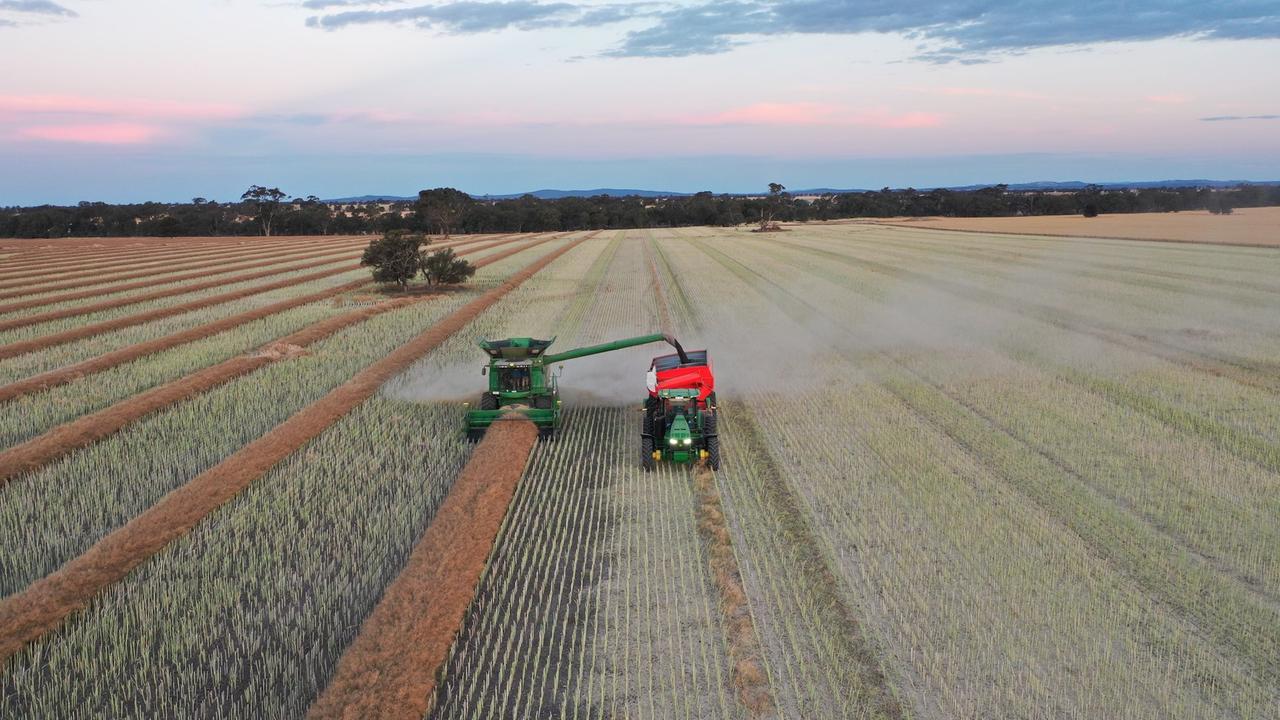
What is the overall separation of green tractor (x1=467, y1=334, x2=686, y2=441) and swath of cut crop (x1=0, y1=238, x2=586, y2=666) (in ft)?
10.9

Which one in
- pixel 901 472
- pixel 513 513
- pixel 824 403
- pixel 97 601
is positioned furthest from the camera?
pixel 824 403

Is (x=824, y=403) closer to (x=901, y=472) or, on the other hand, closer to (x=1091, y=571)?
(x=901, y=472)

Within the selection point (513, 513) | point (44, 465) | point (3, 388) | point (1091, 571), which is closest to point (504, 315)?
point (3, 388)

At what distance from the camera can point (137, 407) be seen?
661 inches

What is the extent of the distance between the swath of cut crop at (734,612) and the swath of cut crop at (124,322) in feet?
74.9

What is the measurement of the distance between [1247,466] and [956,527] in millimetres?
5919

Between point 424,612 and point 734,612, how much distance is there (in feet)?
10.3

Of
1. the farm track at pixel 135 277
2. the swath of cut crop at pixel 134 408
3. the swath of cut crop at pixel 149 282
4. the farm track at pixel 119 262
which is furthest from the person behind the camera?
the farm track at pixel 119 262

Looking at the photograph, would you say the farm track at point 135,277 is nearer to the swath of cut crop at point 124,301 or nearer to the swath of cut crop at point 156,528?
the swath of cut crop at point 124,301

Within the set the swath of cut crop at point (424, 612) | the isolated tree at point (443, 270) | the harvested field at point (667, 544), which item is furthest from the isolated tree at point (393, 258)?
the swath of cut crop at point (424, 612)

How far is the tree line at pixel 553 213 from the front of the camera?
4360 inches

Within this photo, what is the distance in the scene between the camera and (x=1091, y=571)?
348 inches

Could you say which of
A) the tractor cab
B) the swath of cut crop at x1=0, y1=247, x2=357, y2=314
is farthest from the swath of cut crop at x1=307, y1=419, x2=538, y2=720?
the swath of cut crop at x1=0, y1=247, x2=357, y2=314

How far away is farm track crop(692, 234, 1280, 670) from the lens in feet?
25.2
